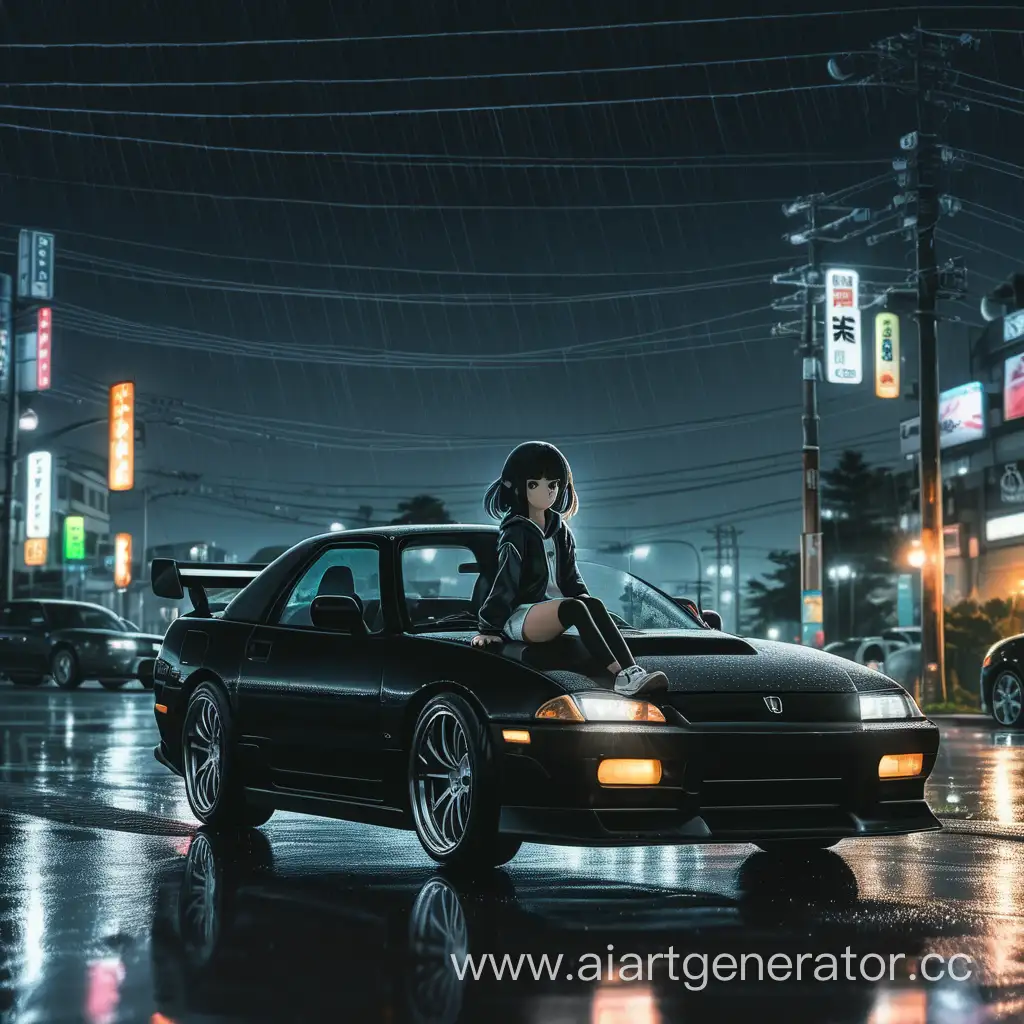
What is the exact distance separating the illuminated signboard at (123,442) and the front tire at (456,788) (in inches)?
1816

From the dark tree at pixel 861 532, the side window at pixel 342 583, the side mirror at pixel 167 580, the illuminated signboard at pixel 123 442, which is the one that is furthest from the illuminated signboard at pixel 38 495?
the dark tree at pixel 861 532

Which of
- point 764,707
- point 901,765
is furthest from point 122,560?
point 764,707

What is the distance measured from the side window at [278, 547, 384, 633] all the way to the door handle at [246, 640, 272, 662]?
5.6 inches

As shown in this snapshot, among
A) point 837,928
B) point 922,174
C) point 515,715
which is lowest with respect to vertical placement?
point 837,928

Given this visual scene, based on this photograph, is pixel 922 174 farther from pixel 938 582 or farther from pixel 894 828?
pixel 894 828

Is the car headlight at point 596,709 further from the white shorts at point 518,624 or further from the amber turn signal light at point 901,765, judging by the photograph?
the amber turn signal light at point 901,765

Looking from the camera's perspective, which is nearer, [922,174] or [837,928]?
[837,928]

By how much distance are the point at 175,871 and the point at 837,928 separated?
2983mm

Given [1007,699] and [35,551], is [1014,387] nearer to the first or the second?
[35,551]

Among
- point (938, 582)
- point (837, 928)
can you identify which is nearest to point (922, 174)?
point (938, 582)

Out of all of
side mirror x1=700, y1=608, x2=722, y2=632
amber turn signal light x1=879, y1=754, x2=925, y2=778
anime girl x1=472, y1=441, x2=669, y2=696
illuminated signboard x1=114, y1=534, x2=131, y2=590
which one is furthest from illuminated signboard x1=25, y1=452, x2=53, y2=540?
amber turn signal light x1=879, y1=754, x2=925, y2=778

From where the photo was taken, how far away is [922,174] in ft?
100

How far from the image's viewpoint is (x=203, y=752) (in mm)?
9320

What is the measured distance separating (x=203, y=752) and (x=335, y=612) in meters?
1.84
